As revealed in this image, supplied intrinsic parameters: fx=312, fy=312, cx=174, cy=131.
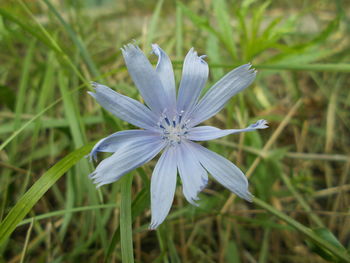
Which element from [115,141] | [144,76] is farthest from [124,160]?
[144,76]

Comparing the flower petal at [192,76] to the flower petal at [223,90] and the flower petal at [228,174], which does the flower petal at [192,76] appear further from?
the flower petal at [228,174]

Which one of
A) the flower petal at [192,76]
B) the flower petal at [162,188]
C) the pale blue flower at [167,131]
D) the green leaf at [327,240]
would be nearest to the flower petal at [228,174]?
the pale blue flower at [167,131]

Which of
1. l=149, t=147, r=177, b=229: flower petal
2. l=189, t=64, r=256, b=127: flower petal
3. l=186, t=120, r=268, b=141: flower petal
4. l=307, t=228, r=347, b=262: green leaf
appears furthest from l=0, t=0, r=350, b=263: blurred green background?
l=189, t=64, r=256, b=127: flower petal

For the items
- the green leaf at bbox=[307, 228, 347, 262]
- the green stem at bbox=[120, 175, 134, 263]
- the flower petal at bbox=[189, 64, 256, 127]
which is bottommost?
the green leaf at bbox=[307, 228, 347, 262]

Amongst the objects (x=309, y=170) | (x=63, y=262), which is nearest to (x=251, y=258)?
(x=309, y=170)

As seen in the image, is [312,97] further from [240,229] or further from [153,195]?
[153,195]

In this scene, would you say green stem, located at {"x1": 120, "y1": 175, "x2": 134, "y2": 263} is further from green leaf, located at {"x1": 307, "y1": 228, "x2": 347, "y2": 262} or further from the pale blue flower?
green leaf, located at {"x1": 307, "y1": 228, "x2": 347, "y2": 262}
